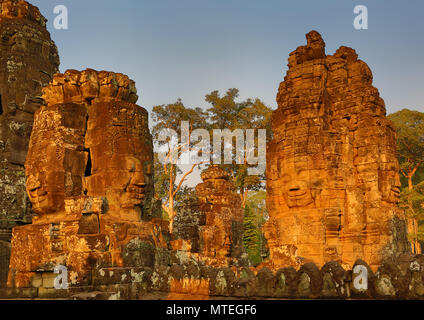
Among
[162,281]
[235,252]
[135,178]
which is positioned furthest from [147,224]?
[235,252]

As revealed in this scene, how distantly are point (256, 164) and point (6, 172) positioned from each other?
716 inches

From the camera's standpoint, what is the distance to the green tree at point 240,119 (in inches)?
1150

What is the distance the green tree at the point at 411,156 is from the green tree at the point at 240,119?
26.0ft

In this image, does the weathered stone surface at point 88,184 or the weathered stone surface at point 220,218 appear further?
the weathered stone surface at point 220,218

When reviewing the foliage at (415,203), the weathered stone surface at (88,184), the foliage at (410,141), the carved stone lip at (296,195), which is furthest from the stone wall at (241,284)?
the foliage at (410,141)

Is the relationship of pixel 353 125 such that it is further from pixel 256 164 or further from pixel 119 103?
pixel 256 164

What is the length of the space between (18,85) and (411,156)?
19.9 m

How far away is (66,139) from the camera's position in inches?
344

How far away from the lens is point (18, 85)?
14.2 metres

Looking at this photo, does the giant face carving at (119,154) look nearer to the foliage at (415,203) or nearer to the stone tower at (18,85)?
the stone tower at (18,85)

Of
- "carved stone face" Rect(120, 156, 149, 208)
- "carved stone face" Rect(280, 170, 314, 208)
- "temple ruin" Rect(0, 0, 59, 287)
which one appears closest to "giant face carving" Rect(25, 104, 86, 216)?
"carved stone face" Rect(120, 156, 149, 208)

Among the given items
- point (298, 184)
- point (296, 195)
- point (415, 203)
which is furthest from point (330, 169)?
point (415, 203)

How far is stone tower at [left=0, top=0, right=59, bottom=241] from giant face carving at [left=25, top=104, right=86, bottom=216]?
502 cm

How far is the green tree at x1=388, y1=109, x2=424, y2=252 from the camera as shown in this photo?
22906mm
